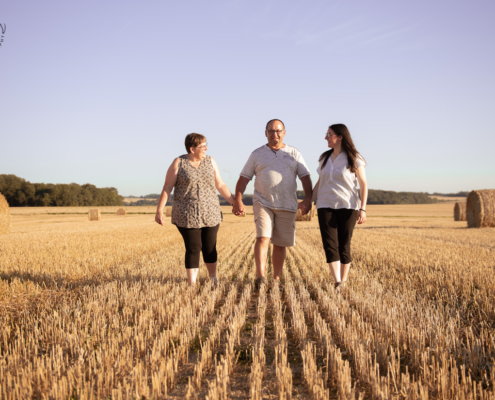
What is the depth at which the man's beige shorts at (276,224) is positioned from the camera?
509cm

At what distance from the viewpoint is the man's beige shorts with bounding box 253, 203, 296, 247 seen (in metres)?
5.09

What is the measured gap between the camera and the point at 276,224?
5246 millimetres

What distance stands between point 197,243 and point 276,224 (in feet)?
3.90

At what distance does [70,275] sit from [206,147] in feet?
10.2

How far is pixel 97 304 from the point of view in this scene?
3.75 metres

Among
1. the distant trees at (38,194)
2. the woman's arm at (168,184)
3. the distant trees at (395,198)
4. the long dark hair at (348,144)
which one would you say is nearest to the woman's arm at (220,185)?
the woman's arm at (168,184)

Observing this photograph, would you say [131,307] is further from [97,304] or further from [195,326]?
[195,326]

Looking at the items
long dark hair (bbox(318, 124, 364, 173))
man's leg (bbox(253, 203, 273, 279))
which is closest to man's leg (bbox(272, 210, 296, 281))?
man's leg (bbox(253, 203, 273, 279))

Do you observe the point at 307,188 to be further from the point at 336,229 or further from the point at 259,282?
the point at 259,282

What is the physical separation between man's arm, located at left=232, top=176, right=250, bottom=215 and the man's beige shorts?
21cm

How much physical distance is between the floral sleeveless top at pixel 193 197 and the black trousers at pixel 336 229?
145cm

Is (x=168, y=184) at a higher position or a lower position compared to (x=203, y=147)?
lower

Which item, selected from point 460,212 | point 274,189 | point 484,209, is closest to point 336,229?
point 274,189

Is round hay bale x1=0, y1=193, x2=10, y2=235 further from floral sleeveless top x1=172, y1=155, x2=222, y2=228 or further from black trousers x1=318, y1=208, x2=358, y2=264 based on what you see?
black trousers x1=318, y1=208, x2=358, y2=264
